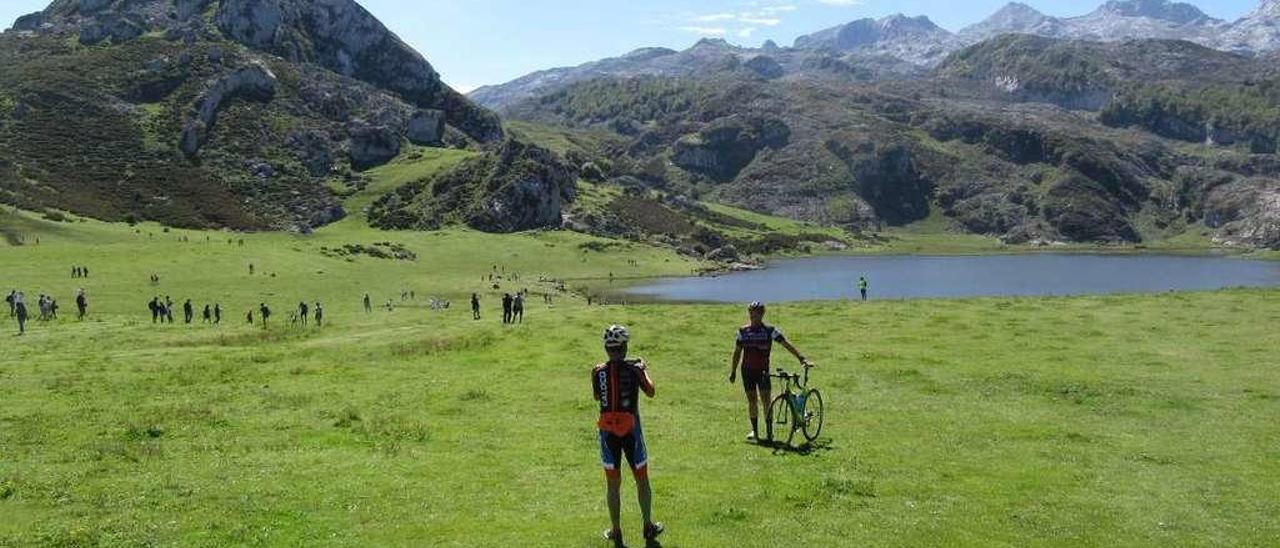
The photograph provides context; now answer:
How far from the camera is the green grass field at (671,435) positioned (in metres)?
17.4

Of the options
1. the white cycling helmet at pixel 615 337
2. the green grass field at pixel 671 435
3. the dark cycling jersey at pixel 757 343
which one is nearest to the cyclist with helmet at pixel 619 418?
the white cycling helmet at pixel 615 337

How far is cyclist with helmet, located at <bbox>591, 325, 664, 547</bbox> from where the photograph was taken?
51.7ft

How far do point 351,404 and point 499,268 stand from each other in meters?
151

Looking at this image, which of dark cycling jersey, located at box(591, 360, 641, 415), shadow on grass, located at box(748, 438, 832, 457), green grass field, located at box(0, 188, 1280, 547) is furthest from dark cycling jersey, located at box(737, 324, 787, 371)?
dark cycling jersey, located at box(591, 360, 641, 415)

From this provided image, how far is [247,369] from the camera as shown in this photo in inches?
1497

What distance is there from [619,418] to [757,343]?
7842mm

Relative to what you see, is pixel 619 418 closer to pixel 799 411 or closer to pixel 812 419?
pixel 799 411

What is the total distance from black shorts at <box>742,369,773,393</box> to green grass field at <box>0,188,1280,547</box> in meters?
1.67

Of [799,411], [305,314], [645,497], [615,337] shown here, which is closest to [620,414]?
[615,337]

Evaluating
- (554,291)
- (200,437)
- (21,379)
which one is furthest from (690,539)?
(554,291)

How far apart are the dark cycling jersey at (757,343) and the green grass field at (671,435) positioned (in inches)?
91.0

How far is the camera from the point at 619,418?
15805 mm

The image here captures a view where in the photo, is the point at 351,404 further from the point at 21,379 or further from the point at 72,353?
the point at 72,353

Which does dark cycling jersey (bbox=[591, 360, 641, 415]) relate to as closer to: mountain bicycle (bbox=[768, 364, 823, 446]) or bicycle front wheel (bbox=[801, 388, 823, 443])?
mountain bicycle (bbox=[768, 364, 823, 446])
